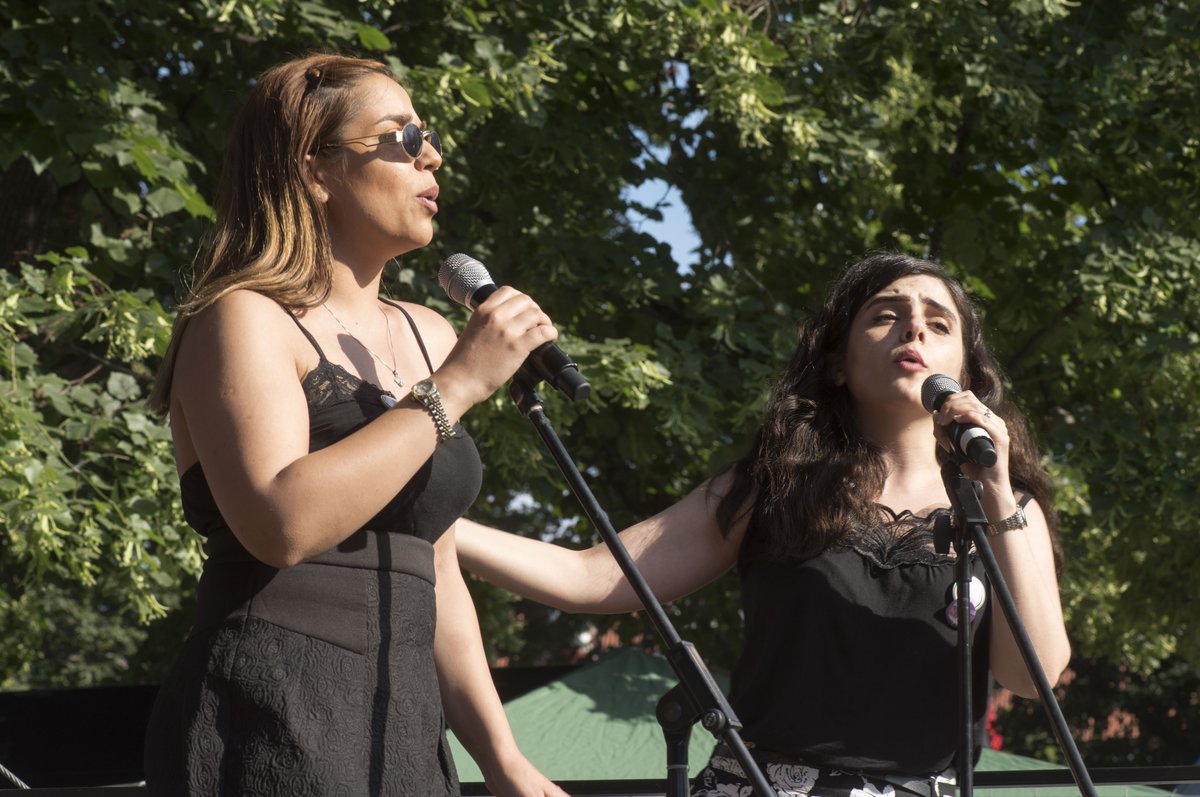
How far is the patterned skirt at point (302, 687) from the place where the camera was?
1850 mm

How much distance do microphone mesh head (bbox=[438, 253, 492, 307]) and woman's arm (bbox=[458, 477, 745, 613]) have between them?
2.67 feet

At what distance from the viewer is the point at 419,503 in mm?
2002

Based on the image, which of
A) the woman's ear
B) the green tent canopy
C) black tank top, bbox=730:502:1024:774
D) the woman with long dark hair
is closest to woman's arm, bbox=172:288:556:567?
the woman's ear

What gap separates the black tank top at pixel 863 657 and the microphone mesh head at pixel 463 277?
0.99 m

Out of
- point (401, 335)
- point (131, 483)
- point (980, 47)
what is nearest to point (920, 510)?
point (401, 335)

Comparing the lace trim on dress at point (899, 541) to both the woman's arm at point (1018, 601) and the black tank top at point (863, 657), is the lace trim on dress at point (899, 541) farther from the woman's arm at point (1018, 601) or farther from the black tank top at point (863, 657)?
the woman's arm at point (1018, 601)

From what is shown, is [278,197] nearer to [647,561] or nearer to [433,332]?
[433,332]

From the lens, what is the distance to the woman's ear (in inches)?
85.0

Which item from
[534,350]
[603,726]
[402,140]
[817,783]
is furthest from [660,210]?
[534,350]

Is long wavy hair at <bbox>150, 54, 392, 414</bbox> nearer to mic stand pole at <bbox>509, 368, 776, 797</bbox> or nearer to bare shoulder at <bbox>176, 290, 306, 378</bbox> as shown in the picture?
bare shoulder at <bbox>176, 290, 306, 378</bbox>

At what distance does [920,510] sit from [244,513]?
154cm

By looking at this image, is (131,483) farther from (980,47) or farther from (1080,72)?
(1080,72)

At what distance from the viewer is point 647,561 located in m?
2.99

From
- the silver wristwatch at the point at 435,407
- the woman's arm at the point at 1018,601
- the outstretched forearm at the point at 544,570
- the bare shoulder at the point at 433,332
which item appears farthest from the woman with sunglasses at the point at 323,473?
the woman's arm at the point at 1018,601
